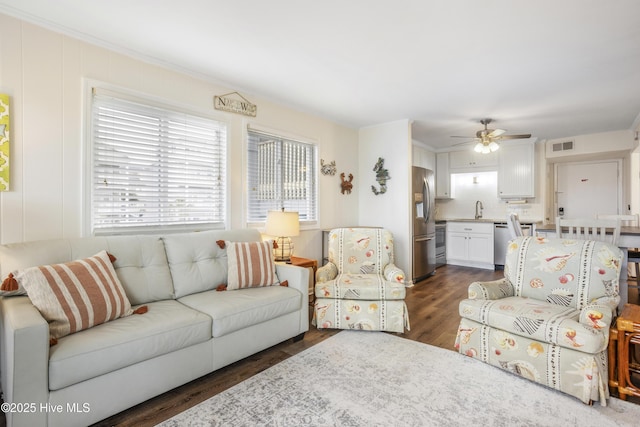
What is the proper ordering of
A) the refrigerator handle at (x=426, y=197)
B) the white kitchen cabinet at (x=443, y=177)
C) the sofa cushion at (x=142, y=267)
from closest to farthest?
the sofa cushion at (x=142, y=267) → the refrigerator handle at (x=426, y=197) → the white kitchen cabinet at (x=443, y=177)

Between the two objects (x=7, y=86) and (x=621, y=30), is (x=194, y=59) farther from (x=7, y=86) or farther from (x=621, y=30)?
(x=621, y=30)

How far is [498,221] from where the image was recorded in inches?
229

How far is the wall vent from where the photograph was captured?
552 cm

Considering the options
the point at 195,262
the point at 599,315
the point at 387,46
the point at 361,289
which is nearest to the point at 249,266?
the point at 195,262

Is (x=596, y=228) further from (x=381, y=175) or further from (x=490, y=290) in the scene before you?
(x=381, y=175)

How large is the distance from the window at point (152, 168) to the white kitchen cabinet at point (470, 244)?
15.3 feet

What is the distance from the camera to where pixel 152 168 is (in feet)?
9.09

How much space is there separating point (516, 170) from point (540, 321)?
466cm

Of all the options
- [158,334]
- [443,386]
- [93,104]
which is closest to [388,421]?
[443,386]

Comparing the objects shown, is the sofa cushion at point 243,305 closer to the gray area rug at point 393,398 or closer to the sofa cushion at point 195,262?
the sofa cushion at point 195,262

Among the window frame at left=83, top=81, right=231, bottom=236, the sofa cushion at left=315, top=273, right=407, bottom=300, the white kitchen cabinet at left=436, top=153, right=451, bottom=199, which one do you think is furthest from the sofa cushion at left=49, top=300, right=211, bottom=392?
the white kitchen cabinet at left=436, top=153, right=451, bottom=199

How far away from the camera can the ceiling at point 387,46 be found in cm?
204

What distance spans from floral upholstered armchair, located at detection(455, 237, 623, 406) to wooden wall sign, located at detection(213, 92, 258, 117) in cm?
280

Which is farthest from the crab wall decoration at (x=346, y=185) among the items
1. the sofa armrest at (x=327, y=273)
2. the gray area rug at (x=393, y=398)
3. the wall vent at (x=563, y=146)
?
the wall vent at (x=563, y=146)
